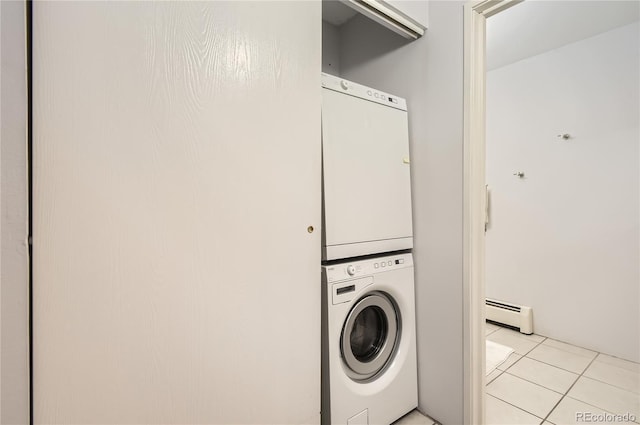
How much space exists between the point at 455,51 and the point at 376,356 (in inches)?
62.8

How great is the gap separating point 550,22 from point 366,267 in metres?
2.31

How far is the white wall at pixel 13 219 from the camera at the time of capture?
23.3 inches

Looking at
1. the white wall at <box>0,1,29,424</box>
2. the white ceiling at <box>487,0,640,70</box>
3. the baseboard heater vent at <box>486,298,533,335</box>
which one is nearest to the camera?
the white wall at <box>0,1,29,424</box>

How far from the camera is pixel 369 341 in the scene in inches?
60.2

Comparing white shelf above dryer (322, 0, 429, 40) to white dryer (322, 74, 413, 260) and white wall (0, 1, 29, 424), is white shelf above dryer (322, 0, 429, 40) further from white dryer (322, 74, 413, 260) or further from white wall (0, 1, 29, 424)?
white wall (0, 1, 29, 424)

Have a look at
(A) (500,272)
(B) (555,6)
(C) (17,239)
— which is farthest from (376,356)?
(B) (555,6)

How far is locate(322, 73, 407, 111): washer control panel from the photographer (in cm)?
131

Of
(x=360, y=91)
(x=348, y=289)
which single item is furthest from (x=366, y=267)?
(x=360, y=91)

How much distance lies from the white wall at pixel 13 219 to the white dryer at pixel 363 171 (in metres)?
0.92

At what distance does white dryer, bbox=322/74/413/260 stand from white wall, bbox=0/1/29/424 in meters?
0.92

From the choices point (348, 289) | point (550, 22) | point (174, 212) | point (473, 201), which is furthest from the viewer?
point (550, 22)

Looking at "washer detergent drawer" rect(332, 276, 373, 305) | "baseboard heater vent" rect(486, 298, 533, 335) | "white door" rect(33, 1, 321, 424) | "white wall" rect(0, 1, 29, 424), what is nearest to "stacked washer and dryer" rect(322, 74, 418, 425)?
"washer detergent drawer" rect(332, 276, 373, 305)

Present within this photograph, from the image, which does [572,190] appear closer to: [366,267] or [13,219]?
[366,267]

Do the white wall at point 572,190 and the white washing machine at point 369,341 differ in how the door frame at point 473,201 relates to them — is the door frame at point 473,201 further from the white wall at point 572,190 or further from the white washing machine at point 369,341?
the white wall at point 572,190
